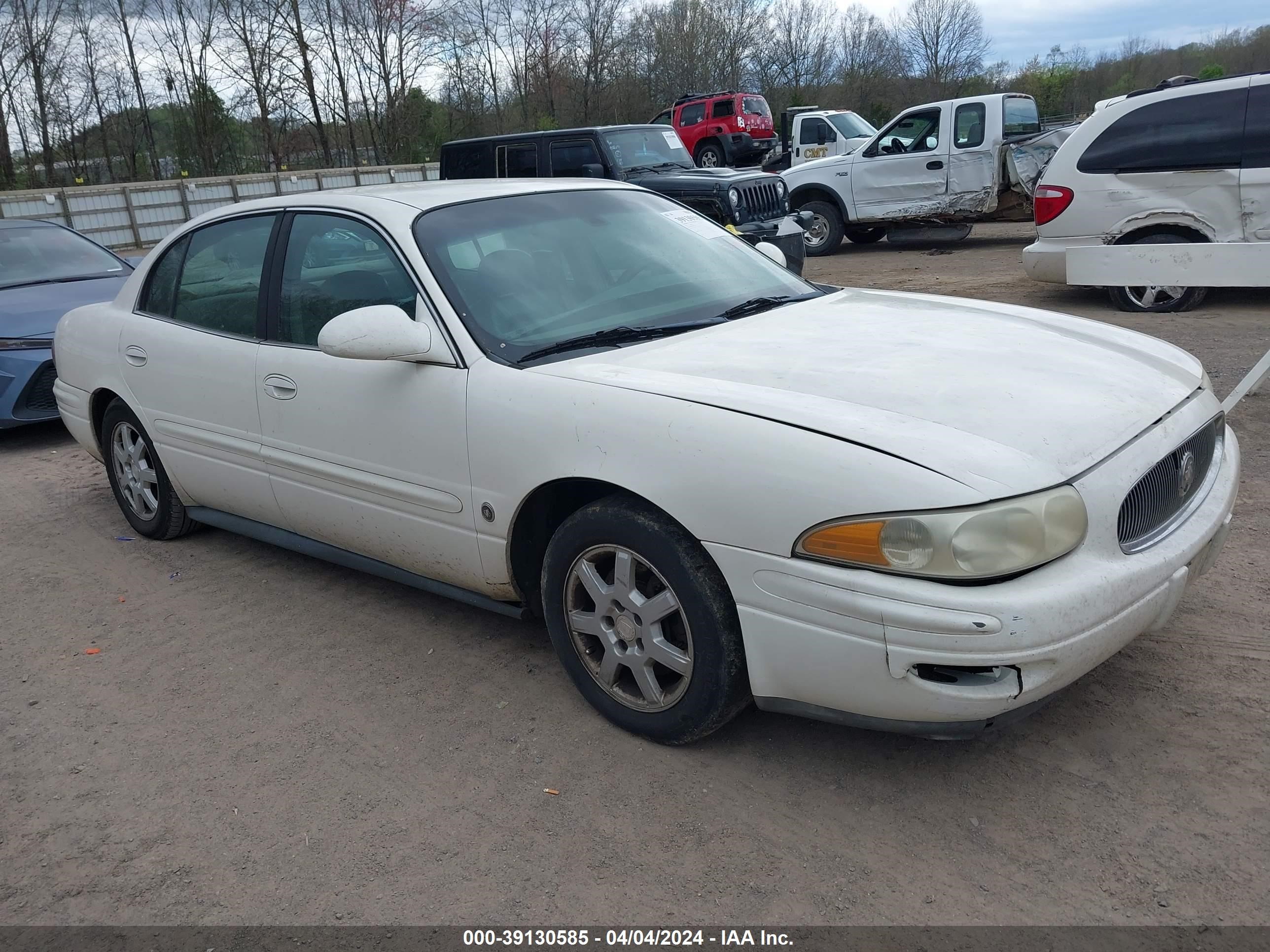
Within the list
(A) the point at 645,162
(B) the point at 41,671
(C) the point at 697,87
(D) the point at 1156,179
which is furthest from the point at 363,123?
(B) the point at 41,671

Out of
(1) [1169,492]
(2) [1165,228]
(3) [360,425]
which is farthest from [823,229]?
(1) [1169,492]

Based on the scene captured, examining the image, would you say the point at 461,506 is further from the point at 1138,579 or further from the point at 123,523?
the point at 123,523

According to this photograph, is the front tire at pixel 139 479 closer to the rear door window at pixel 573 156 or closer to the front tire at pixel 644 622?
the front tire at pixel 644 622

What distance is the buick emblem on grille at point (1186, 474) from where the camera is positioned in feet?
9.67

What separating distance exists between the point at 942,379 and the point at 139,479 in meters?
3.94

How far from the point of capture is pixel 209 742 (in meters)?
3.30

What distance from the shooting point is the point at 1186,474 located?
2990mm

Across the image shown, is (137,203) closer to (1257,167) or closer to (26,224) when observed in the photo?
(26,224)

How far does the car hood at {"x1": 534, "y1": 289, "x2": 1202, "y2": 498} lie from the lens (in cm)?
252

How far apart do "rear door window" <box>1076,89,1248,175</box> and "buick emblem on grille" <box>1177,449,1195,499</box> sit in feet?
21.5

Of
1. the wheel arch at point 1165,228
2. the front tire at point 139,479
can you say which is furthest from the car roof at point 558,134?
the front tire at point 139,479

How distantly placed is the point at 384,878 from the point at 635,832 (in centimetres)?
64

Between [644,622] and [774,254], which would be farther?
[774,254]

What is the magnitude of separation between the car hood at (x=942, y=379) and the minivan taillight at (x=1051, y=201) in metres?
5.93
